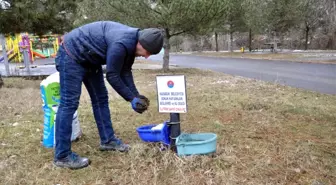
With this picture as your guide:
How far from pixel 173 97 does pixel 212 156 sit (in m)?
0.65

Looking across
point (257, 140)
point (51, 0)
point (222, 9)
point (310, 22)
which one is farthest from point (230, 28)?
point (257, 140)

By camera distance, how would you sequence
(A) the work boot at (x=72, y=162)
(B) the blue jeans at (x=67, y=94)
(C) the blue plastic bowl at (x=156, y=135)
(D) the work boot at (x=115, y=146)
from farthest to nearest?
(D) the work boot at (x=115, y=146)
(C) the blue plastic bowl at (x=156, y=135)
(A) the work boot at (x=72, y=162)
(B) the blue jeans at (x=67, y=94)

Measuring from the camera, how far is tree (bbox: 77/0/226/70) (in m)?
12.0

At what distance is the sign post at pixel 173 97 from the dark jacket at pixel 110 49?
27 cm

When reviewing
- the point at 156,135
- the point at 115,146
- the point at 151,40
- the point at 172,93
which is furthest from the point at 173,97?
the point at 115,146

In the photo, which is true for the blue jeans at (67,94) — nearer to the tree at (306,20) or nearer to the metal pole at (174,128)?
the metal pole at (174,128)

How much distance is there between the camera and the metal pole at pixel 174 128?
126 inches

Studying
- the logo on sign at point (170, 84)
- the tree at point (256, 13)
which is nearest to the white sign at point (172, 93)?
the logo on sign at point (170, 84)

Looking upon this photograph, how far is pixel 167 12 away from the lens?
1206 centimetres

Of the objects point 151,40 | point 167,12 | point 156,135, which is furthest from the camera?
point 167,12

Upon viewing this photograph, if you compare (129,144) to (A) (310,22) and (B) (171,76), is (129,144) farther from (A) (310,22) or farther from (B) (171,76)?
(A) (310,22)

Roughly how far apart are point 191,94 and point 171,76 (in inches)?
161

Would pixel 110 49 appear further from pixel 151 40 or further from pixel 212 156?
pixel 212 156

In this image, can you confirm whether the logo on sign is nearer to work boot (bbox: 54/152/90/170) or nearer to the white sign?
the white sign
